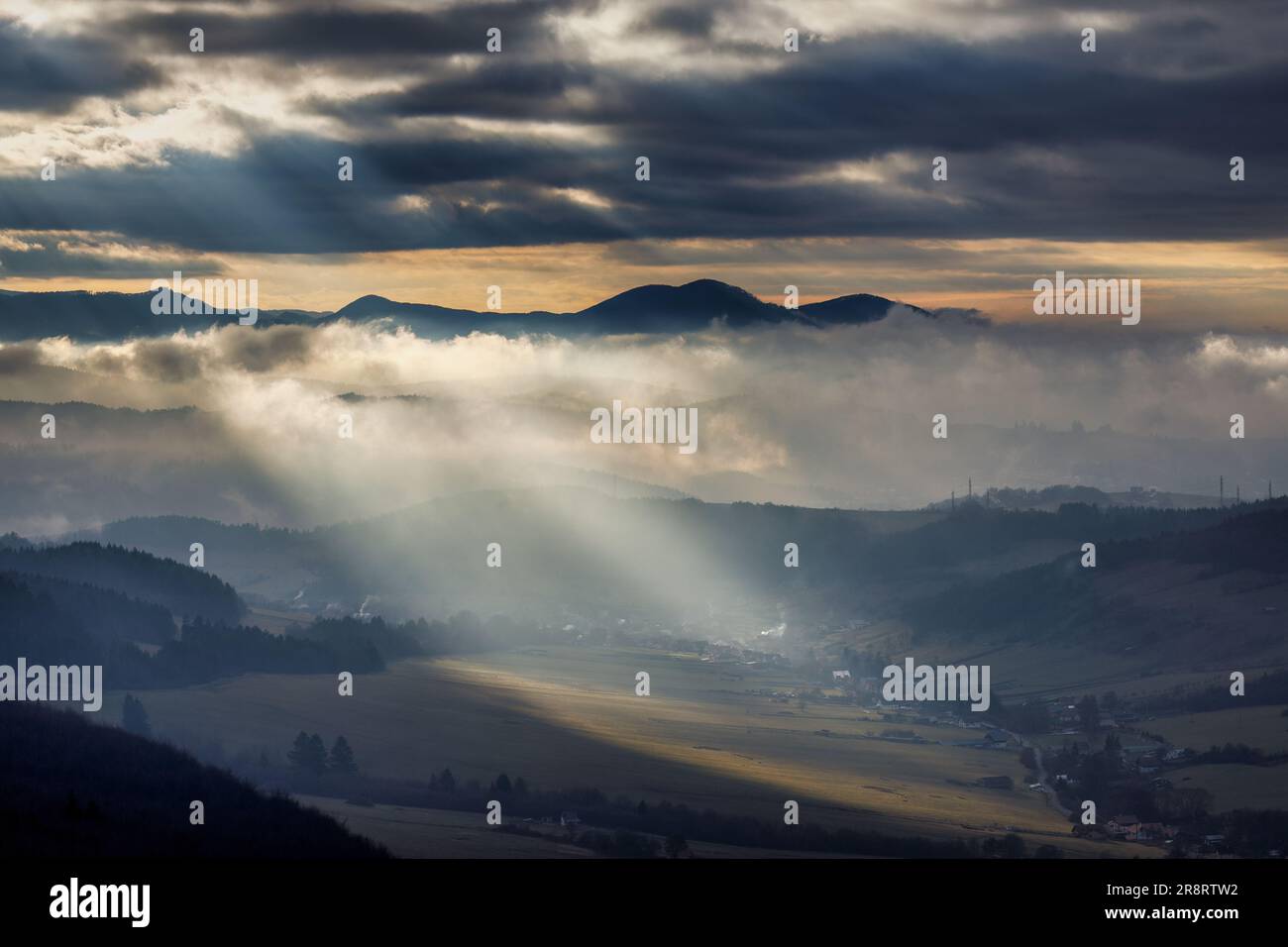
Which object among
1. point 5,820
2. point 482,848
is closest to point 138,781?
point 5,820
